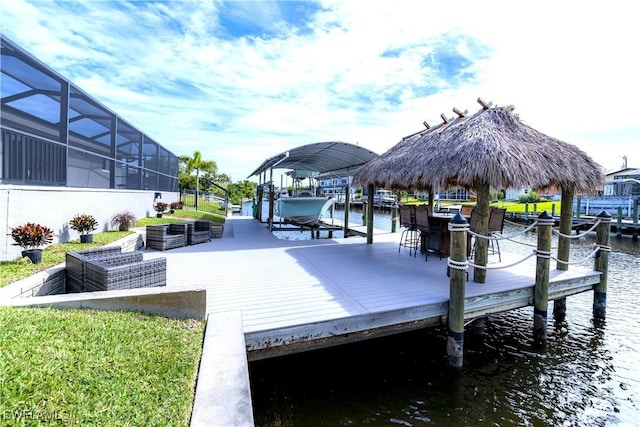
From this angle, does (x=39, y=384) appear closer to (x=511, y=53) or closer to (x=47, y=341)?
(x=47, y=341)

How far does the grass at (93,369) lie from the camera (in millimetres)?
1812

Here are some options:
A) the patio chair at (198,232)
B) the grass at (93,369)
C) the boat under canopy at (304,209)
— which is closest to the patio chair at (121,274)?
the grass at (93,369)

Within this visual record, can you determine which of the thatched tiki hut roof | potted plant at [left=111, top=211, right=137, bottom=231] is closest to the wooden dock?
the thatched tiki hut roof

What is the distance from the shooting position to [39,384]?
1934mm

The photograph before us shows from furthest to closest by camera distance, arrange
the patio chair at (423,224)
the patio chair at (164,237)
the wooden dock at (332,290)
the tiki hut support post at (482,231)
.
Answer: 1. the patio chair at (164,237)
2. the patio chair at (423,224)
3. the tiki hut support post at (482,231)
4. the wooden dock at (332,290)

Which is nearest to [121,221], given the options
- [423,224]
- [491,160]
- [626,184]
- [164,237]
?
[164,237]

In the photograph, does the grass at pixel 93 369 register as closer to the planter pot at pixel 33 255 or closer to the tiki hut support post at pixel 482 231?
the planter pot at pixel 33 255

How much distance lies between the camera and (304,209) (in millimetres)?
13352

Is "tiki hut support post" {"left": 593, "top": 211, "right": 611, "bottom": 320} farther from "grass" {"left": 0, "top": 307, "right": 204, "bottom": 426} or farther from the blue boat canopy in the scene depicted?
"grass" {"left": 0, "top": 307, "right": 204, "bottom": 426}

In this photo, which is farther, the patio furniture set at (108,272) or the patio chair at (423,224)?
the patio chair at (423,224)

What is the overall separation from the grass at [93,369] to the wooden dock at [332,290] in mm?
924

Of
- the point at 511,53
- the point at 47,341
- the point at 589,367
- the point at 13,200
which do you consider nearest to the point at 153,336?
the point at 47,341

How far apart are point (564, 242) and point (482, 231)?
231 cm

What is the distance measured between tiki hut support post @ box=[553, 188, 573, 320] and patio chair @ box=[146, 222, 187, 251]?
8.53 meters
